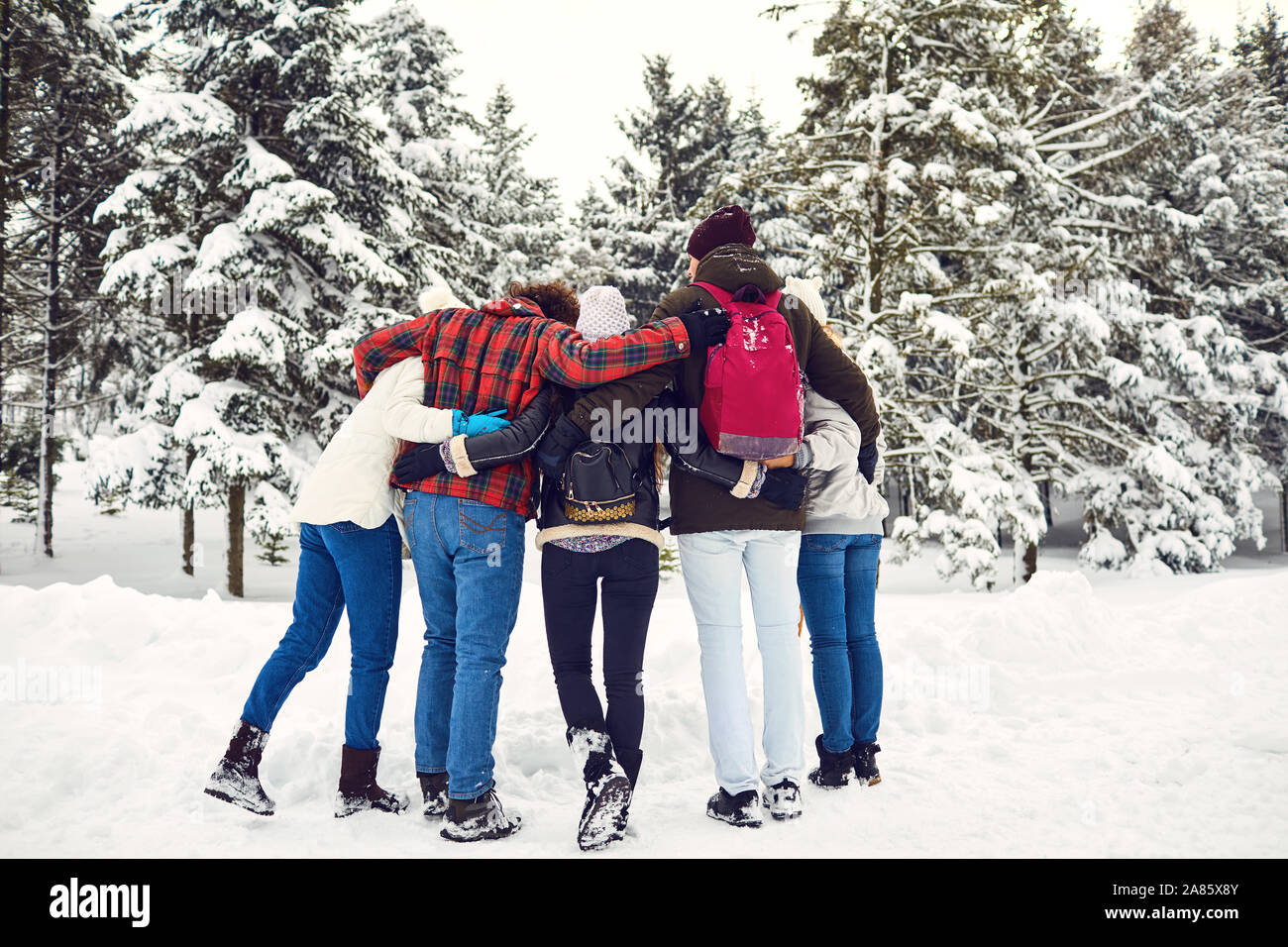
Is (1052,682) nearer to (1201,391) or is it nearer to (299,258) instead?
(299,258)

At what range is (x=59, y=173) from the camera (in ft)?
52.5

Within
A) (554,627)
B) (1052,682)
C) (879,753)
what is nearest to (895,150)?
(1052,682)

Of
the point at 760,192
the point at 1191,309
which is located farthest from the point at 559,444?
the point at 1191,309

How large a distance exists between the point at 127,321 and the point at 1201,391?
75.0 feet

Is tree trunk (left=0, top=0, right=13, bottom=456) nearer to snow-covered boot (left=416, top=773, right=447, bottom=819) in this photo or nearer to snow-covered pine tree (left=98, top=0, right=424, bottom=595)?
snow-covered pine tree (left=98, top=0, right=424, bottom=595)

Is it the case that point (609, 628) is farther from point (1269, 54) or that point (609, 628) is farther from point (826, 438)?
point (1269, 54)

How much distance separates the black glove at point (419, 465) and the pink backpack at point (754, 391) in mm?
1076

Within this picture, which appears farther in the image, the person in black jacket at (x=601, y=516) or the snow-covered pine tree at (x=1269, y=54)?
the snow-covered pine tree at (x=1269, y=54)

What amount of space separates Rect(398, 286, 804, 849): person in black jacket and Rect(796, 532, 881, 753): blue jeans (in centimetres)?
60

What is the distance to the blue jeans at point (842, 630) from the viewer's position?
150 inches

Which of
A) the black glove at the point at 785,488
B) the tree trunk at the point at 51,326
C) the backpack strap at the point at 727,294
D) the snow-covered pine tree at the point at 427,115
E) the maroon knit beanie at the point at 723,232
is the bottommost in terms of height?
the black glove at the point at 785,488

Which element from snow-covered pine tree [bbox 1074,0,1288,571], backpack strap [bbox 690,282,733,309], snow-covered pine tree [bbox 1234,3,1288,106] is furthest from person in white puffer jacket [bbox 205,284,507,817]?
snow-covered pine tree [bbox 1234,3,1288,106]

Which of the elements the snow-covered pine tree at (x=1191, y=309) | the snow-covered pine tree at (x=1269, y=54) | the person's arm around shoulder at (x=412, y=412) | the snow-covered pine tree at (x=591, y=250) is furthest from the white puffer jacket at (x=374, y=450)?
the snow-covered pine tree at (x=1269, y=54)

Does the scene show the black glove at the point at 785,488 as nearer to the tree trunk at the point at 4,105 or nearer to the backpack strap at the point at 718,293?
the backpack strap at the point at 718,293
